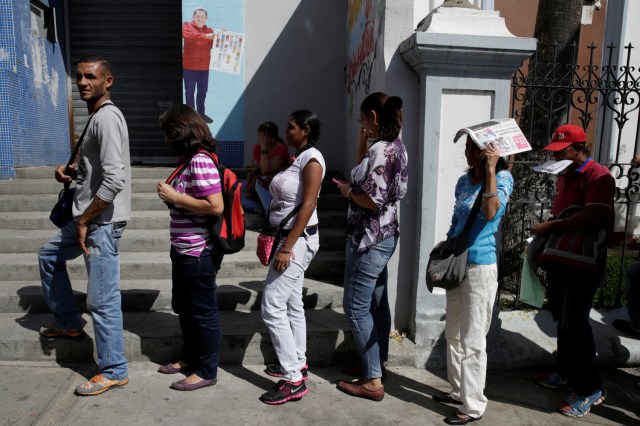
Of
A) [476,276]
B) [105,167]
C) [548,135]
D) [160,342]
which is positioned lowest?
[160,342]

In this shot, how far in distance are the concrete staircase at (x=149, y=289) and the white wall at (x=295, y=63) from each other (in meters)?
2.07

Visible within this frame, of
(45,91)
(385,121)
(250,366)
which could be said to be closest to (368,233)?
(385,121)

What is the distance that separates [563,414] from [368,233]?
176cm

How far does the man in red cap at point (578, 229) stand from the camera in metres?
3.22

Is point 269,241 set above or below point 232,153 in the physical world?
below

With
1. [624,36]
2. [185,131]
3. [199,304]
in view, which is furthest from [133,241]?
[624,36]

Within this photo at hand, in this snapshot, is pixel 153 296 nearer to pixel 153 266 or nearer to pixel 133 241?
pixel 153 266

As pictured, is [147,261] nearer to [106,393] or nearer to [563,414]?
[106,393]

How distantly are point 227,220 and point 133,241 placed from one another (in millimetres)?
2271

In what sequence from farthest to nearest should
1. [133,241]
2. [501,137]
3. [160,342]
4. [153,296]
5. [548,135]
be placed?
[133,241], [153,296], [548,135], [160,342], [501,137]

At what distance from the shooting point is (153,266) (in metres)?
4.75

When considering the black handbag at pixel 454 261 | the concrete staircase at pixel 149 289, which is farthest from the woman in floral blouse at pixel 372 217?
the concrete staircase at pixel 149 289

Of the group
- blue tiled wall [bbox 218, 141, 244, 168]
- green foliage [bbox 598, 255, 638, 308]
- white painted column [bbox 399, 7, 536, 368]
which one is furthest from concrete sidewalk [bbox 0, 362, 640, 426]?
blue tiled wall [bbox 218, 141, 244, 168]

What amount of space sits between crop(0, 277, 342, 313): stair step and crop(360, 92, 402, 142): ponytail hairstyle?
1802mm
